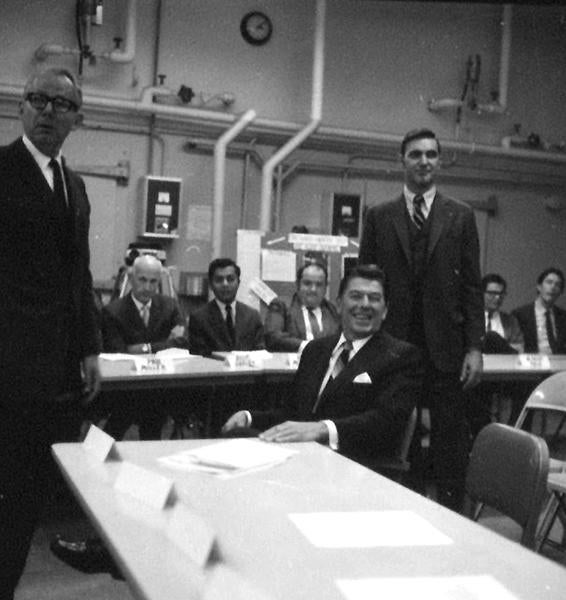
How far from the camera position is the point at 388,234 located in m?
3.40

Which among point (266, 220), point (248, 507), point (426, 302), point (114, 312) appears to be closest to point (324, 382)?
point (426, 302)

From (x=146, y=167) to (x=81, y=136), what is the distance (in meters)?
0.63

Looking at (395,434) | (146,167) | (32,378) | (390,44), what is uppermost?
(390,44)

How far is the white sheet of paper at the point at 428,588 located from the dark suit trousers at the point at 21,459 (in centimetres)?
120

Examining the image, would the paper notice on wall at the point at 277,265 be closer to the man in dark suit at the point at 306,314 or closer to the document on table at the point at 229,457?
the man in dark suit at the point at 306,314

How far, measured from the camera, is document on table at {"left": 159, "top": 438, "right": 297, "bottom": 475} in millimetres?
1962

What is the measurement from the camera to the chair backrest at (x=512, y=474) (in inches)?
80.9

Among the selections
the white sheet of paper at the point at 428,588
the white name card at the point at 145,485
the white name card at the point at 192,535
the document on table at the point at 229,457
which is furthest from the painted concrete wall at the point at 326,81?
the white sheet of paper at the point at 428,588

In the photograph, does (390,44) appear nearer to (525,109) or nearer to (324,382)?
(525,109)

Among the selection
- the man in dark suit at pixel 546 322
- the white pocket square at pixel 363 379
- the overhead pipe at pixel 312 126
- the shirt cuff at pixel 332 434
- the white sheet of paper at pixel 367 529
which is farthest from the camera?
the overhead pipe at pixel 312 126

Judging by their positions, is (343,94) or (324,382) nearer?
(324,382)

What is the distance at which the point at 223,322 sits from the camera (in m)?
5.52

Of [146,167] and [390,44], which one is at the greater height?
[390,44]

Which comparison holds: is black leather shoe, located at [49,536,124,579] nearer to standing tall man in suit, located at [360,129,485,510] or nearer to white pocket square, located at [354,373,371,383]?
white pocket square, located at [354,373,371,383]
